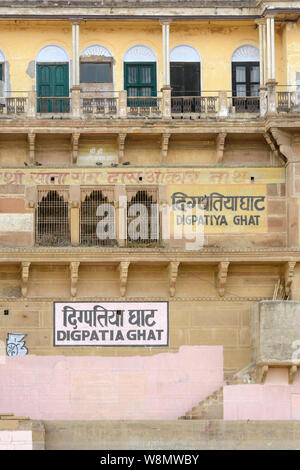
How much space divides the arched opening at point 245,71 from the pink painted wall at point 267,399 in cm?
757

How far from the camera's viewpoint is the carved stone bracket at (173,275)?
32219 millimetres

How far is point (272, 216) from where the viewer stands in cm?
3338

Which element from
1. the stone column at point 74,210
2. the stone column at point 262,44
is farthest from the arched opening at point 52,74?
the stone column at point 262,44

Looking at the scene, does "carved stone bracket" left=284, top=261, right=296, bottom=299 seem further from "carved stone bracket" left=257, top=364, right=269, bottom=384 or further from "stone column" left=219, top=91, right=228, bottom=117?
"stone column" left=219, top=91, right=228, bottom=117

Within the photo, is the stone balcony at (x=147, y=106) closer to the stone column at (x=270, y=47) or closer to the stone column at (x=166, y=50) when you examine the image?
the stone column at (x=166, y=50)

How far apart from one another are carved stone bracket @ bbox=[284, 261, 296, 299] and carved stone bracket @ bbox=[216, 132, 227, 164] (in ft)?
10.8

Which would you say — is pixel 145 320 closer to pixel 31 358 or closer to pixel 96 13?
pixel 31 358

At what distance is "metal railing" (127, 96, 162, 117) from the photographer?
33312 millimetres

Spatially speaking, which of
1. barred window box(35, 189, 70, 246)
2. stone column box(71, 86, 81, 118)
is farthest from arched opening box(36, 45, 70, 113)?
barred window box(35, 189, 70, 246)

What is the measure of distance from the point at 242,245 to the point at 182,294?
2034 mm

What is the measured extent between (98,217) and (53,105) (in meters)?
3.11

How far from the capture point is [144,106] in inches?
1319

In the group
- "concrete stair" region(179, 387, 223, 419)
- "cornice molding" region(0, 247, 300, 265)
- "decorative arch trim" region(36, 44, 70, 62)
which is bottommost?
"concrete stair" region(179, 387, 223, 419)
